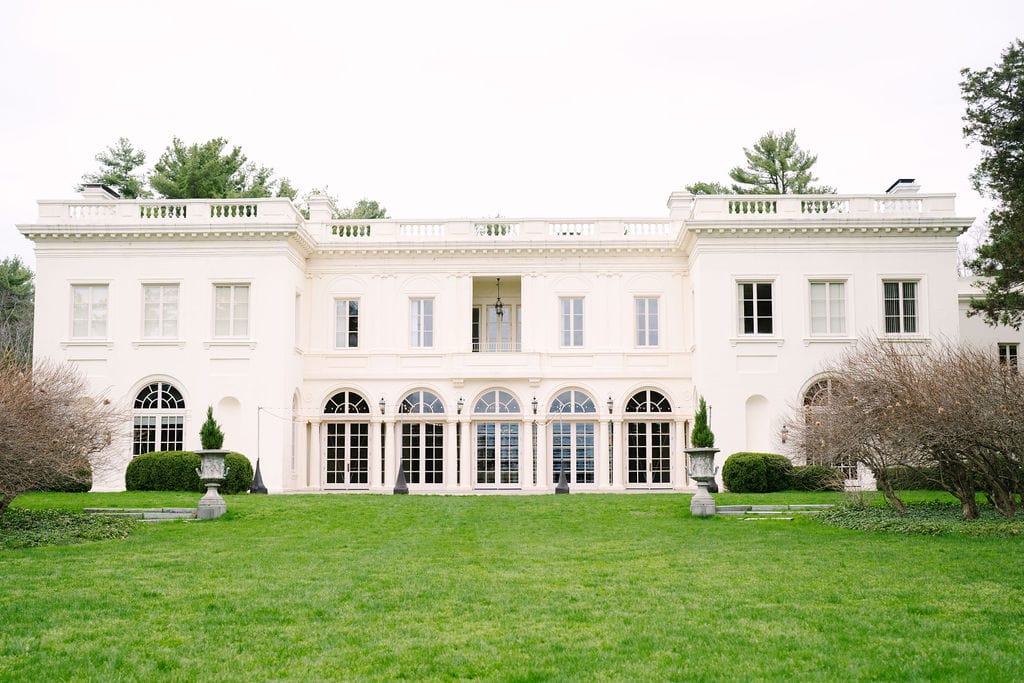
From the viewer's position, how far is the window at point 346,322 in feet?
103

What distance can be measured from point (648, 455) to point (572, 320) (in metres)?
4.53

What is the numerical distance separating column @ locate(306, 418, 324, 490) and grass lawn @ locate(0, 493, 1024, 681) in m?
13.6

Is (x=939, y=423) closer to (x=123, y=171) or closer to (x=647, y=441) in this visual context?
(x=647, y=441)

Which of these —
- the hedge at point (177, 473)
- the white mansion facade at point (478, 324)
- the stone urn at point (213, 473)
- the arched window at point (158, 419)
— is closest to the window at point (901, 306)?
the white mansion facade at point (478, 324)

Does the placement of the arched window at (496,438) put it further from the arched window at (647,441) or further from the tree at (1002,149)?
the tree at (1002,149)

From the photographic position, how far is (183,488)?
26.5 m

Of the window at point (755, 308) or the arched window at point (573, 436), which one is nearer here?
the window at point (755, 308)

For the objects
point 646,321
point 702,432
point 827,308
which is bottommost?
point 702,432

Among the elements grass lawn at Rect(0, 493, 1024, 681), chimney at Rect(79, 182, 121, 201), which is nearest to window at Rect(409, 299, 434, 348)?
chimney at Rect(79, 182, 121, 201)

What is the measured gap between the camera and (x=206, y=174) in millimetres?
45125

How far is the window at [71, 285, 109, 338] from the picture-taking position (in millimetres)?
29734

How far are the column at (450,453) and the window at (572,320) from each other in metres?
4.07

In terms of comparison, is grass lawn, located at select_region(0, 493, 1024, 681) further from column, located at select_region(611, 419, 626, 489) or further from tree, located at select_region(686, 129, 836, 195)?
tree, located at select_region(686, 129, 836, 195)

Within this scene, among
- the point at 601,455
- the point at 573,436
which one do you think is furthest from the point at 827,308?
the point at 573,436
